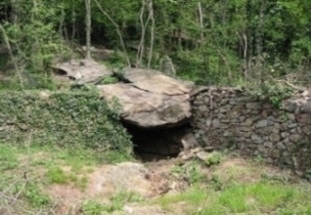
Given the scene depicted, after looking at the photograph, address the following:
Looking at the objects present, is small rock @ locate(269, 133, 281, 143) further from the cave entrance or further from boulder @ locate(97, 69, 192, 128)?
the cave entrance

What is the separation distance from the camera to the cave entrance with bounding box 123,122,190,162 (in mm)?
12047

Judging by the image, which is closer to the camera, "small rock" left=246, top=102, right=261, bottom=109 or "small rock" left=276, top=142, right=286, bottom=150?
"small rock" left=276, top=142, right=286, bottom=150

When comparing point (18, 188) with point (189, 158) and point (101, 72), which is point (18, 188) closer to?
point (189, 158)

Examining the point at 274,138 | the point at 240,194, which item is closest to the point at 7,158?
the point at 240,194

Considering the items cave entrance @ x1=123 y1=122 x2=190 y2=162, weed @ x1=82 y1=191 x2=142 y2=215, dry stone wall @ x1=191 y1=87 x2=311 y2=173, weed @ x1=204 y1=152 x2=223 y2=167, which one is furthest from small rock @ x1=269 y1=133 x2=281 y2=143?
weed @ x1=82 y1=191 x2=142 y2=215

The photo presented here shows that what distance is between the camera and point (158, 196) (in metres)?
9.21

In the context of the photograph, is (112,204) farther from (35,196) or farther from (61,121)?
(61,121)

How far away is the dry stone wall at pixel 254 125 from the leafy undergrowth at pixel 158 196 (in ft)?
1.17

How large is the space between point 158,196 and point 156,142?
3.31 meters

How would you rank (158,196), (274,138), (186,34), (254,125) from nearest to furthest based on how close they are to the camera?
(158,196) → (274,138) → (254,125) → (186,34)

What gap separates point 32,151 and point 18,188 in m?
1.97

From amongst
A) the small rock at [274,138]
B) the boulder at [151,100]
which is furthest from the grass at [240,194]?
the boulder at [151,100]

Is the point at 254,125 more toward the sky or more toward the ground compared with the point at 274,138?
more toward the sky

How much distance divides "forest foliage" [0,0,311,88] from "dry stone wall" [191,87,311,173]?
8.07 feet
